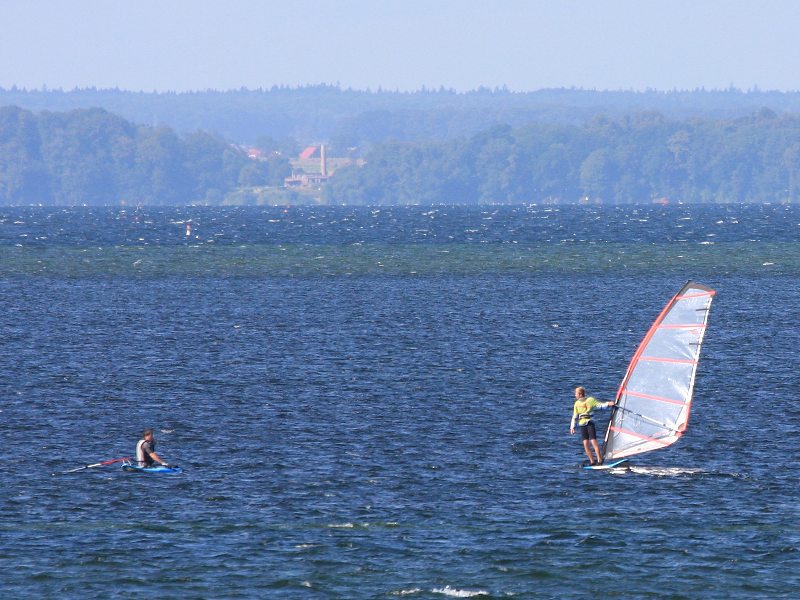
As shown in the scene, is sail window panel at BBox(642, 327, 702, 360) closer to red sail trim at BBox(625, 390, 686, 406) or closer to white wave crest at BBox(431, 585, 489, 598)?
red sail trim at BBox(625, 390, 686, 406)

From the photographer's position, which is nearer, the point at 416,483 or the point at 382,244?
the point at 416,483

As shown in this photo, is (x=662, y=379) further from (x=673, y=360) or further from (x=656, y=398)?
(x=673, y=360)

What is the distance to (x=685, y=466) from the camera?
46.2 m

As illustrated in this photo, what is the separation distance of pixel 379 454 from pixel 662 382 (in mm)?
9513

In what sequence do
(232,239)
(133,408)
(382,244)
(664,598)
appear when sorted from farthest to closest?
(232,239)
(382,244)
(133,408)
(664,598)

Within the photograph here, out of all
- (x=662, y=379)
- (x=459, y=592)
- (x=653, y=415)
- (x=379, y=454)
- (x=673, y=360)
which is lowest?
(x=459, y=592)

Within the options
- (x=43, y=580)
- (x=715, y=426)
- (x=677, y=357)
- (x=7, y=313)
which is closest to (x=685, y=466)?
(x=677, y=357)

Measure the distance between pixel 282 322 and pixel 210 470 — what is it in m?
44.9

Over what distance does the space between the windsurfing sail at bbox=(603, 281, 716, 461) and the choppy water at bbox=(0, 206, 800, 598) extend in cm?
109

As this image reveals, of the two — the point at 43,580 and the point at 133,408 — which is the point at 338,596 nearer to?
the point at 43,580

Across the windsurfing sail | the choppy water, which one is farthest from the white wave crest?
the windsurfing sail

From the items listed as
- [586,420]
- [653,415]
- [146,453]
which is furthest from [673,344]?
[146,453]

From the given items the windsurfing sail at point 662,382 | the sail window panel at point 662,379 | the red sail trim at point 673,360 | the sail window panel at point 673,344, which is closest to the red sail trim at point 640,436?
the windsurfing sail at point 662,382

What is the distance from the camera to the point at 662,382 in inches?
1779
